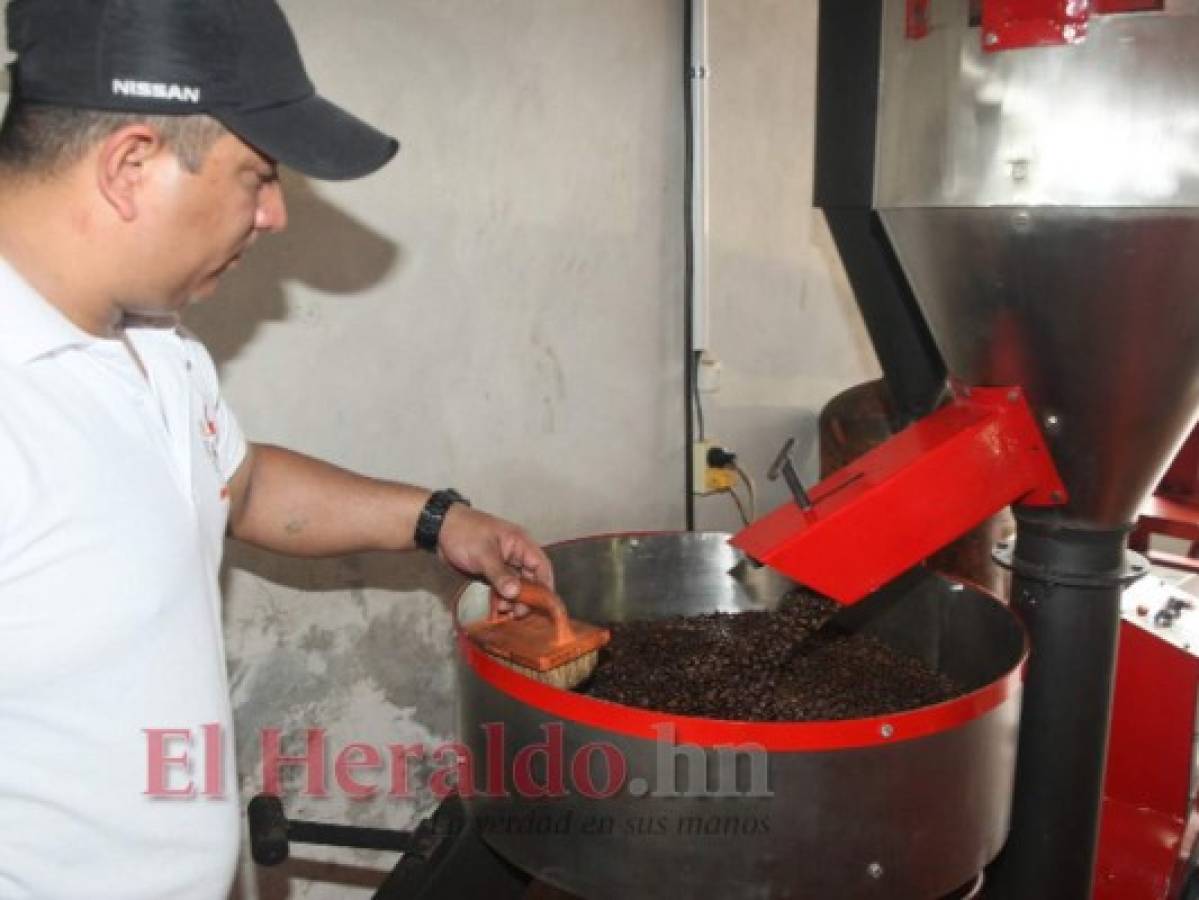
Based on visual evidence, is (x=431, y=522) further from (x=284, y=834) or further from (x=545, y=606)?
(x=284, y=834)

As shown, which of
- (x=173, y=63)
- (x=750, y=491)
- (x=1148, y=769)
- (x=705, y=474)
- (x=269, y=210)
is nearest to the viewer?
(x=173, y=63)

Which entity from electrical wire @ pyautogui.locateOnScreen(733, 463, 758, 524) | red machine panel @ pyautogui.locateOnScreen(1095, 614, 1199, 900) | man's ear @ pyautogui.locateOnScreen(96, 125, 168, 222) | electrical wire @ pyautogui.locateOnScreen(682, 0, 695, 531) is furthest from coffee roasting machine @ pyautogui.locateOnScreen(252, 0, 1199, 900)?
electrical wire @ pyautogui.locateOnScreen(733, 463, 758, 524)

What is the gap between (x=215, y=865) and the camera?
0.95 m

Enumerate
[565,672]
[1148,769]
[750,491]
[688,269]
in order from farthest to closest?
[750,491]
[688,269]
[1148,769]
[565,672]

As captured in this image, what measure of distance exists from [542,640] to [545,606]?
4 cm

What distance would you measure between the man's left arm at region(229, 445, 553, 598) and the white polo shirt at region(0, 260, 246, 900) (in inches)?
10.9

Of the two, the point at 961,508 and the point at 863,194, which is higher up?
the point at 863,194

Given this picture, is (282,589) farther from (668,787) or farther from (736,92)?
(736,92)

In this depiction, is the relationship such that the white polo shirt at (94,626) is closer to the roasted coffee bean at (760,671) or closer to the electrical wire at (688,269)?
the roasted coffee bean at (760,671)

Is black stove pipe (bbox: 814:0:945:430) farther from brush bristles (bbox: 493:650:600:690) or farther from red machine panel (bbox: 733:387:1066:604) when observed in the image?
brush bristles (bbox: 493:650:600:690)

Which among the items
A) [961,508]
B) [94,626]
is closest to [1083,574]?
[961,508]

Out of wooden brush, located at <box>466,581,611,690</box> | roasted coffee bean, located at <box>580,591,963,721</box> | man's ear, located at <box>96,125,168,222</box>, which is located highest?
man's ear, located at <box>96,125,168,222</box>

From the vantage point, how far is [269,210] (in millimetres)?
898

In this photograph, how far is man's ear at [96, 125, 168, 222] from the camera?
79 centimetres
